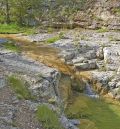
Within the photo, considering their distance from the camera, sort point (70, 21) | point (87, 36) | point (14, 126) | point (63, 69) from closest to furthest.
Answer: point (14, 126) < point (63, 69) < point (87, 36) < point (70, 21)

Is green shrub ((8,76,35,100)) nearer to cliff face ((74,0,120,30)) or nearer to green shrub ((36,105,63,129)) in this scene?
green shrub ((36,105,63,129))

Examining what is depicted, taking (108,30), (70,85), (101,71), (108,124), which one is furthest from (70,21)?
(108,124)

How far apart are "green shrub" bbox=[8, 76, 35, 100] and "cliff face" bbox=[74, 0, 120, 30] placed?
33466 mm

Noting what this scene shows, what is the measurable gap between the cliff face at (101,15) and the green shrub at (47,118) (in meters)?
36.2

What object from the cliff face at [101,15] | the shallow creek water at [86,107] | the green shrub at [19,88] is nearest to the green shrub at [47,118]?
the green shrub at [19,88]

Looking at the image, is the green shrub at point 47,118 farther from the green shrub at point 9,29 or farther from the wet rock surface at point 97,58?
the green shrub at point 9,29

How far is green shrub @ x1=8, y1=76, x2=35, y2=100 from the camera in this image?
843 inches

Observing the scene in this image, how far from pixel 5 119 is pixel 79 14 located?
43673 mm

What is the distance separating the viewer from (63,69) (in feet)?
106

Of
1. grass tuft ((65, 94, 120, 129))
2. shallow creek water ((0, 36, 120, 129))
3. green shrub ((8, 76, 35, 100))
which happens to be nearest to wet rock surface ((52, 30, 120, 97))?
shallow creek water ((0, 36, 120, 129))

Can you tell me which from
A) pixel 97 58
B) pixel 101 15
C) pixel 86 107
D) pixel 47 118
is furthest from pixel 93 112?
pixel 101 15

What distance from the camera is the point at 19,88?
21922 mm

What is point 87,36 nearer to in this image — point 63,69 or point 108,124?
point 63,69

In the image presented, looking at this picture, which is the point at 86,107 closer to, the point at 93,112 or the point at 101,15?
the point at 93,112
